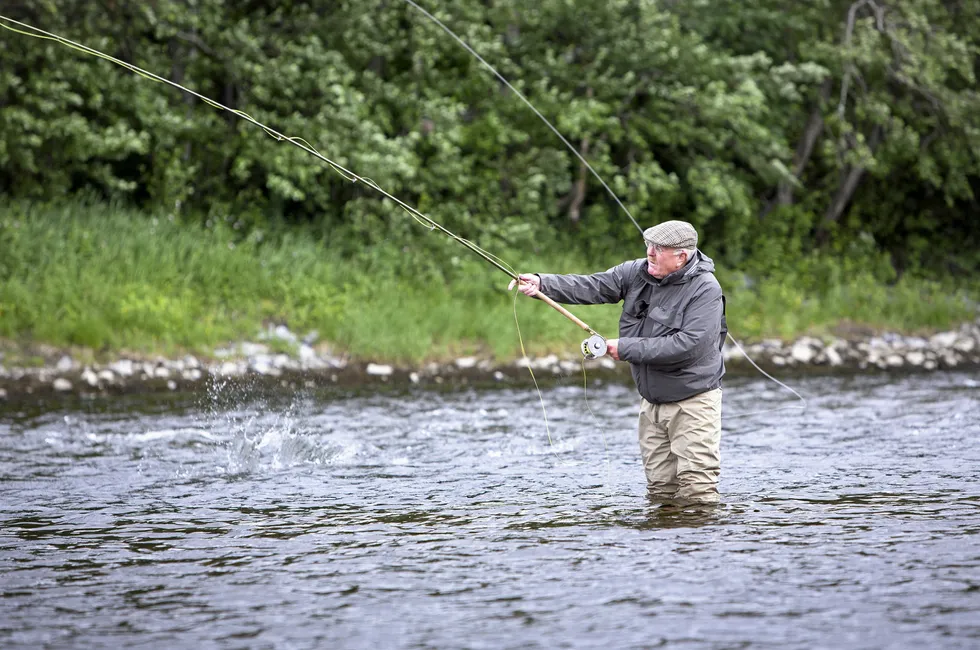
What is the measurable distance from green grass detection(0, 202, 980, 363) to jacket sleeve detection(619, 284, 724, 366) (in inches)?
311

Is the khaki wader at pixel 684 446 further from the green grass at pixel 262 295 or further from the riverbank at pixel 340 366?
the green grass at pixel 262 295

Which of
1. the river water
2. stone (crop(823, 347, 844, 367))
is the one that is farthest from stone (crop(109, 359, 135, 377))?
stone (crop(823, 347, 844, 367))

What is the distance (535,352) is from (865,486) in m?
7.39

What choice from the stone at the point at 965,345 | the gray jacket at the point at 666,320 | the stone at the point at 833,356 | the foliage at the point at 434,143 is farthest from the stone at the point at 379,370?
the stone at the point at 965,345

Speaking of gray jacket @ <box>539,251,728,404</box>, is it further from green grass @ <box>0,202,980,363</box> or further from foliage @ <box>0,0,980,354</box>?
foliage @ <box>0,0,980,354</box>

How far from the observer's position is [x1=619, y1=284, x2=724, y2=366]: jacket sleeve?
21.9ft

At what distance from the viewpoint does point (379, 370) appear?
14.0 m

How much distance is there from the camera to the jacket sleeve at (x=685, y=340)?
6.66 meters

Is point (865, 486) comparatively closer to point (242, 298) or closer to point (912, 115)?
point (242, 298)

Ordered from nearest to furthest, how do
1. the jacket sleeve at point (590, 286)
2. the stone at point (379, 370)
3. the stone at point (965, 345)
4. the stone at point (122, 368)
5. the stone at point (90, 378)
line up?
the jacket sleeve at point (590, 286) → the stone at point (90, 378) → the stone at point (122, 368) → the stone at point (379, 370) → the stone at point (965, 345)

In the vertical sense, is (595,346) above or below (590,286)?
below

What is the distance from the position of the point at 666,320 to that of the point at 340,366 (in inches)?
302

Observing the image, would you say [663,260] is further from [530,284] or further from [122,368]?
[122,368]

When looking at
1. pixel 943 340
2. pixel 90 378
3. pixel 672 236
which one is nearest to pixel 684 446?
pixel 672 236
